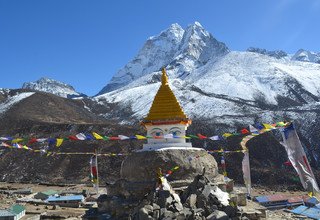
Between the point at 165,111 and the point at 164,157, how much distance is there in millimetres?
2918

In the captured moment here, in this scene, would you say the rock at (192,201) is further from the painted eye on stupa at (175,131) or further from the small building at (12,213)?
the small building at (12,213)

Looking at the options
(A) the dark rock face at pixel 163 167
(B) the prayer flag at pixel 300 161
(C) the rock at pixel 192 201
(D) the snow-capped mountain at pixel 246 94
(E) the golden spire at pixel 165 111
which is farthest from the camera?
(D) the snow-capped mountain at pixel 246 94

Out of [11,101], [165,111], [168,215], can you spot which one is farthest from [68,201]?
[11,101]

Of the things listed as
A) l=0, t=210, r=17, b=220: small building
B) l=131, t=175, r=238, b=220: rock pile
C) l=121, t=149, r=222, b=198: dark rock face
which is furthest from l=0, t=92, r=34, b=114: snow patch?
l=131, t=175, r=238, b=220: rock pile

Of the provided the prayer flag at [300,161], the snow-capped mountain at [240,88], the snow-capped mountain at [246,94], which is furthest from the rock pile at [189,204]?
the snow-capped mountain at [240,88]

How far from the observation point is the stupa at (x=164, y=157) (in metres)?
19.4

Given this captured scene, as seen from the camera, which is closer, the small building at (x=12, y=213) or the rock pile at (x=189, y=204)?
the rock pile at (x=189, y=204)

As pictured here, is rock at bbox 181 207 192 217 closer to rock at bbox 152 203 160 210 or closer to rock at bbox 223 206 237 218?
rock at bbox 152 203 160 210

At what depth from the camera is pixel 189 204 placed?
16.8m

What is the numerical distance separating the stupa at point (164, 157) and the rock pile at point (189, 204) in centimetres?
124

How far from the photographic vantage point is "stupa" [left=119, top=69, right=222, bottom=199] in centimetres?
1936

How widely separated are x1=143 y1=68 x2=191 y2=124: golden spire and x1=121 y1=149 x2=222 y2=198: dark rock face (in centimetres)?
192

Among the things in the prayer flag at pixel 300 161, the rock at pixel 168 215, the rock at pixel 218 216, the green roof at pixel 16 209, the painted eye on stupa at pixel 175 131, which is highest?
the painted eye on stupa at pixel 175 131

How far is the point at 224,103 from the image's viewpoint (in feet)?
307
